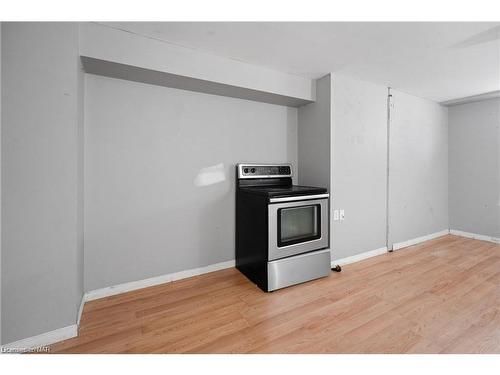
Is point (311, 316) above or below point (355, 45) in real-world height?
below

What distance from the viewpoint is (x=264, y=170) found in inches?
102

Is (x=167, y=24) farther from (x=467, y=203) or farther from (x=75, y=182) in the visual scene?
(x=467, y=203)

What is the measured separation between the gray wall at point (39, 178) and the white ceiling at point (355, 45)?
0.54 metres

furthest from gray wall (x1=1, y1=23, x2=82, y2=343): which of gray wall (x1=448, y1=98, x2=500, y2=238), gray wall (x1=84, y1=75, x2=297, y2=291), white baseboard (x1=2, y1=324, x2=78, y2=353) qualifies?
gray wall (x1=448, y1=98, x2=500, y2=238)

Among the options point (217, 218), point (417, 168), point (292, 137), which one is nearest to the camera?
point (217, 218)

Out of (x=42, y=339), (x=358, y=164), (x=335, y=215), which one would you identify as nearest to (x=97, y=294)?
(x=42, y=339)

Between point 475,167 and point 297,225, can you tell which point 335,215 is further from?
point 475,167

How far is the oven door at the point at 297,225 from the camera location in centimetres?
200

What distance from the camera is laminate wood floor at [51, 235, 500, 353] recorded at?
1.37 metres

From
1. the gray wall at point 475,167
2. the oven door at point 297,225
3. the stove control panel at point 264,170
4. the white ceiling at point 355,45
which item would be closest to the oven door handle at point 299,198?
the oven door at point 297,225

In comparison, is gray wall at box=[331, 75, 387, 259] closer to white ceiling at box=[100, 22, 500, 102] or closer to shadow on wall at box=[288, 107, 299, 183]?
white ceiling at box=[100, 22, 500, 102]

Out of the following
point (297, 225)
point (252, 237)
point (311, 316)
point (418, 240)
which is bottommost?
point (311, 316)

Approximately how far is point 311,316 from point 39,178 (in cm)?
196

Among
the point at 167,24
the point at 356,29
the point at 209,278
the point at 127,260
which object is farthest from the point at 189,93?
the point at 209,278
